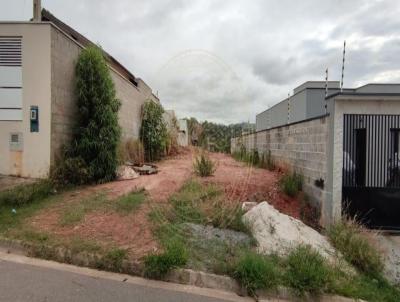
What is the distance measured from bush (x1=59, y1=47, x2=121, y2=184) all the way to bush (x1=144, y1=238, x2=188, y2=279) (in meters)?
5.13

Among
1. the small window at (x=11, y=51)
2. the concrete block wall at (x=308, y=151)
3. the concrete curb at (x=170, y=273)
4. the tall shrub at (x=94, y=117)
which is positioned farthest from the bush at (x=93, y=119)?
A: the concrete block wall at (x=308, y=151)

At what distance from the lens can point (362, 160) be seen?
7387 millimetres

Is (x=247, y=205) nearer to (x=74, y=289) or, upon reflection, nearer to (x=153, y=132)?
(x=74, y=289)

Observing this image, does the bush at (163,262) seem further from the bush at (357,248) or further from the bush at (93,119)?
the bush at (93,119)

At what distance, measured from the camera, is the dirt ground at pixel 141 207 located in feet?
17.8

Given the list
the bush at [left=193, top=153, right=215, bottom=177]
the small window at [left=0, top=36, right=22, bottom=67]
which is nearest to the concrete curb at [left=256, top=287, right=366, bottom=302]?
the bush at [left=193, top=153, right=215, bottom=177]

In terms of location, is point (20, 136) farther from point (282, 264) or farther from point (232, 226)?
point (282, 264)

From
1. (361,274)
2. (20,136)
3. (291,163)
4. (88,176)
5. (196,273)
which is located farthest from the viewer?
(291,163)

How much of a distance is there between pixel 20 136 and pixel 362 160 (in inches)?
306

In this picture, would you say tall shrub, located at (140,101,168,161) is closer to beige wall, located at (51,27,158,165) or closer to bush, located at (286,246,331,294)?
beige wall, located at (51,27,158,165)

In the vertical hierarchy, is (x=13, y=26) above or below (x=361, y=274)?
above

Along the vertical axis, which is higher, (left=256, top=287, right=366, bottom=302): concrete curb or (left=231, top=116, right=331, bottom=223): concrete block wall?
(left=231, top=116, right=331, bottom=223): concrete block wall

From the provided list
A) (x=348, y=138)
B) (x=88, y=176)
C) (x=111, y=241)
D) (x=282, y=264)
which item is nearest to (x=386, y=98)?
(x=348, y=138)

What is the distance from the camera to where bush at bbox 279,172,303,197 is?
8547mm
